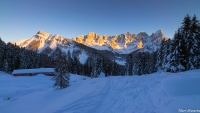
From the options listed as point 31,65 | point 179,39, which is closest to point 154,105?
point 179,39

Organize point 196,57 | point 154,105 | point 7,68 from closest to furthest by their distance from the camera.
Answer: point 154,105, point 196,57, point 7,68

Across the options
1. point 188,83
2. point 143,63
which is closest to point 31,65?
point 143,63

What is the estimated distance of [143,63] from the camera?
45.7 m

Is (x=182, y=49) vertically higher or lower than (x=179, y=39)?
lower

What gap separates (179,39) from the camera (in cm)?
2427

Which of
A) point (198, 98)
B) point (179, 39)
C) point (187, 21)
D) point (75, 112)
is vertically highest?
point (187, 21)

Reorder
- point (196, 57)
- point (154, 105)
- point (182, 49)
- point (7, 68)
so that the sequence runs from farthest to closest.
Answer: point (7, 68) → point (182, 49) → point (196, 57) → point (154, 105)

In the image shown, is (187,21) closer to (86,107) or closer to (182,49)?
(182,49)

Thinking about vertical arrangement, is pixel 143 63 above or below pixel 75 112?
above

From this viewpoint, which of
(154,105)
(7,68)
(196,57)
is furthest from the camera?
(7,68)

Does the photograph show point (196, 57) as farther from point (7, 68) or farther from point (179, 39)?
point (7, 68)

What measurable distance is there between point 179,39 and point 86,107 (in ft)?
78.2

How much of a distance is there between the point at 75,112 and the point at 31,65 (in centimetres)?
6886

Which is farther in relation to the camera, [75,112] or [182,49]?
[182,49]
